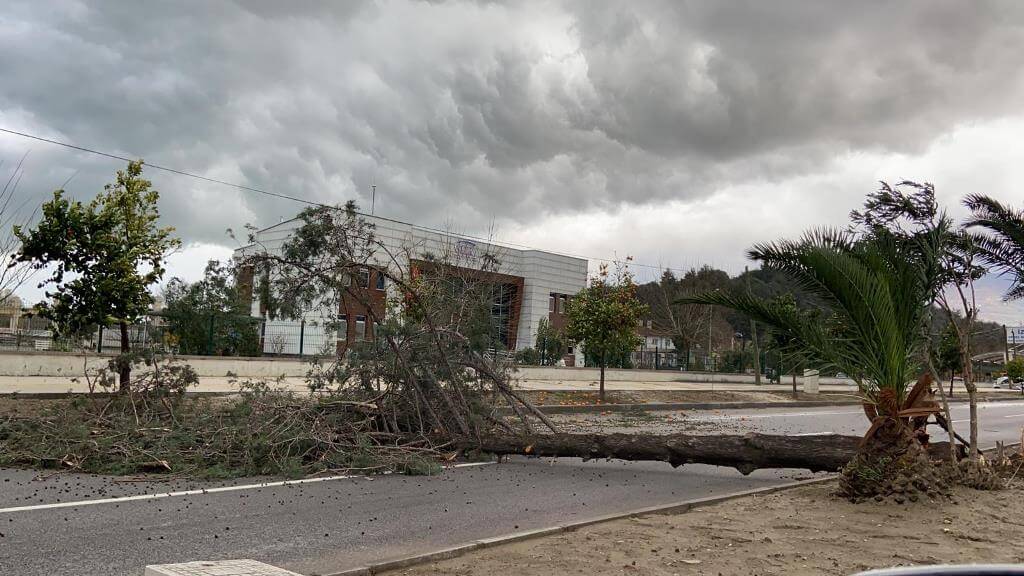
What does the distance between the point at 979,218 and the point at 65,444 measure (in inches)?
485

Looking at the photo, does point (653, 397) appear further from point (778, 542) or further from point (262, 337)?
point (778, 542)

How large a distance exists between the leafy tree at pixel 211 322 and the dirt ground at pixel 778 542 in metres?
20.5

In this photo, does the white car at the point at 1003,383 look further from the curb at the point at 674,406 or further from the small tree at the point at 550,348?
the small tree at the point at 550,348

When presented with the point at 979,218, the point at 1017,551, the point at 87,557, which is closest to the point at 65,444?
the point at 87,557

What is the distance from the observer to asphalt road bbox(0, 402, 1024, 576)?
5555 millimetres

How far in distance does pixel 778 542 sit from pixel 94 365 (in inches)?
646

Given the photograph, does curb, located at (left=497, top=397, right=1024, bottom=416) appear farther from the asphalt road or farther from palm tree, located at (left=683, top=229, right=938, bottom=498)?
palm tree, located at (left=683, top=229, right=938, bottom=498)

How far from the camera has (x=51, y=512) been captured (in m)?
6.73

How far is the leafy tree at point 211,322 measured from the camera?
2500 centimetres

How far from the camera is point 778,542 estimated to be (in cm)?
595

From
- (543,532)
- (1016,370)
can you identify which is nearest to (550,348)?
(1016,370)

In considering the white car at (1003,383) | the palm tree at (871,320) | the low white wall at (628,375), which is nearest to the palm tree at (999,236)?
the palm tree at (871,320)

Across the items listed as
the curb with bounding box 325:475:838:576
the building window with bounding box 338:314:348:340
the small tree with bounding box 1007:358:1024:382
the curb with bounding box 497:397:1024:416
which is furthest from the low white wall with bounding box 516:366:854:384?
the curb with bounding box 325:475:838:576

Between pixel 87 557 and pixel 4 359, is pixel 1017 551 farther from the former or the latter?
pixel 4 359
